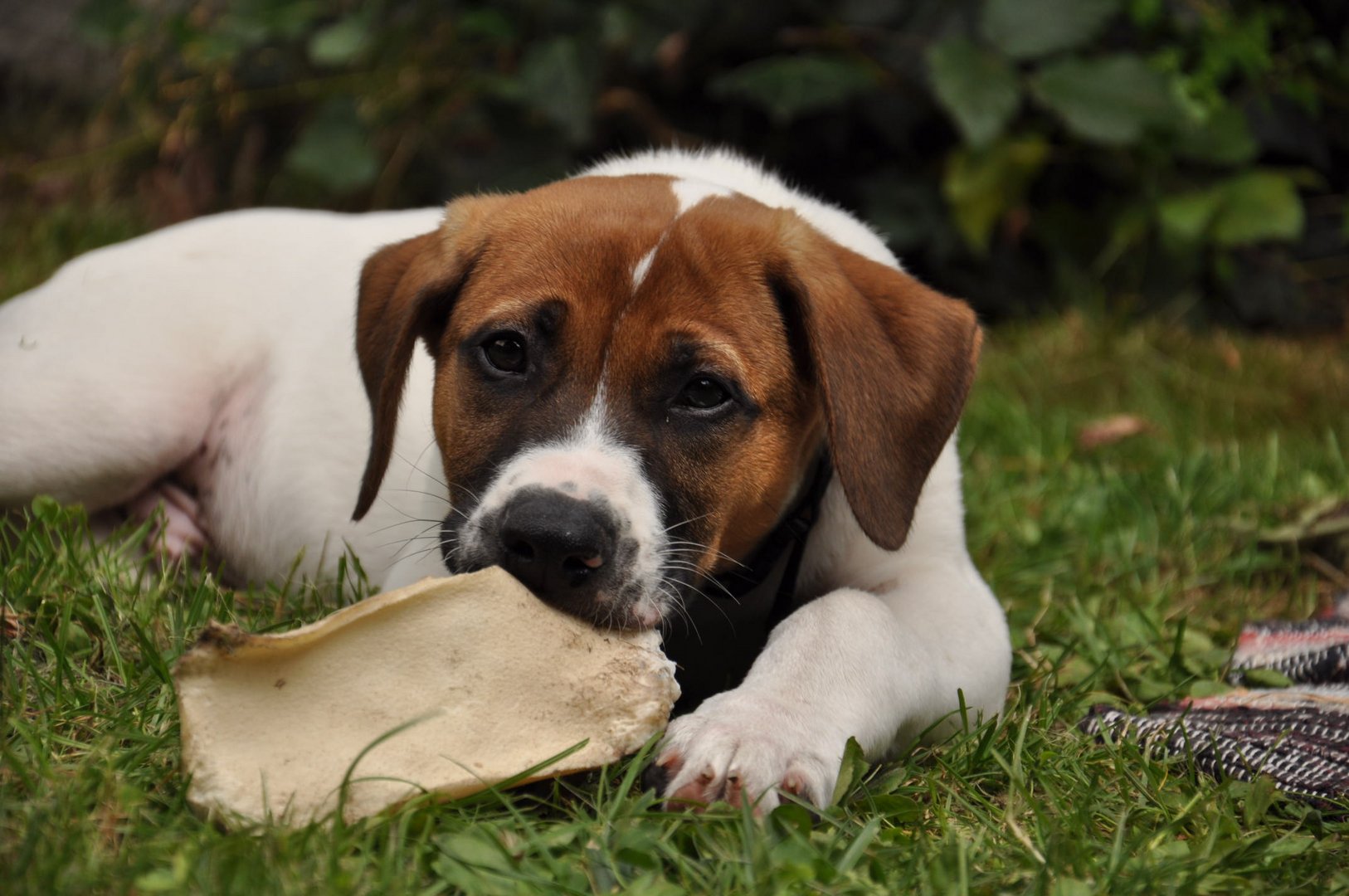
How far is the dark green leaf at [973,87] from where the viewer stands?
7.06 m

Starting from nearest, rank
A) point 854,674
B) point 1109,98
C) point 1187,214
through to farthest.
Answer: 1. point 854,674
2. point 1109,98
3. point 1187,214

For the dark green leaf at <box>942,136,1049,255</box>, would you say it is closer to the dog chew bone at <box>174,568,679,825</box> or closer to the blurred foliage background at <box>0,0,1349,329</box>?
the blurred foliage background at <box>0,0,1349,329</box>

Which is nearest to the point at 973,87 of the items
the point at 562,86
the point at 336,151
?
the point at 562,86

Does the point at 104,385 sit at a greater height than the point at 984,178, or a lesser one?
greater

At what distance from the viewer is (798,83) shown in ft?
24.7

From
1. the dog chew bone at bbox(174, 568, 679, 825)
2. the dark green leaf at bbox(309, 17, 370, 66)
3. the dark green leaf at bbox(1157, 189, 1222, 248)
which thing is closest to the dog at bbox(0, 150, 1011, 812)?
the dog chew bone at bbox(174, 568, 679, 825)

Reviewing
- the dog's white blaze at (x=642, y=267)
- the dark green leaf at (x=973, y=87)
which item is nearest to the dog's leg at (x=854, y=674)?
the dog's white blaze at (x=642, y=267)

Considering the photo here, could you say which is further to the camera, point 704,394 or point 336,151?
point 336,151

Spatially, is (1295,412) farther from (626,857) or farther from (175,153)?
(175,153)

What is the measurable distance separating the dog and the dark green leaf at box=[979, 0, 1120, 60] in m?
3.20

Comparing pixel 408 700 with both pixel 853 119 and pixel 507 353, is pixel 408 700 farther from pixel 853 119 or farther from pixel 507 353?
pixel 853 119

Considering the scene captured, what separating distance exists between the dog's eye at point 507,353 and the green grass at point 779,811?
2.69 ft

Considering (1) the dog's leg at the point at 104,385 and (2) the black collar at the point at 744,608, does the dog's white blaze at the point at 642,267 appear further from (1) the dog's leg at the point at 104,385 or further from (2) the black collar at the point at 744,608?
(1) the dog's leg at the point at 104,385

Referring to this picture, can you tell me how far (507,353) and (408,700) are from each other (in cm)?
94
